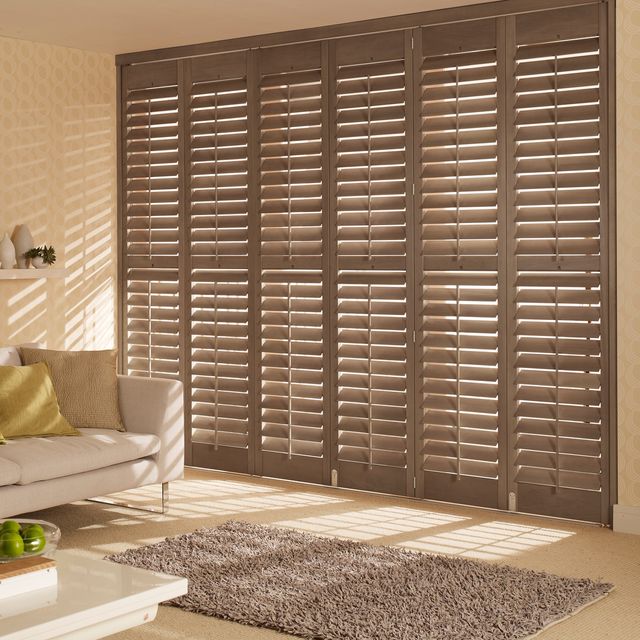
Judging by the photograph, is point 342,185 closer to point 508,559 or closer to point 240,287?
point 240,287

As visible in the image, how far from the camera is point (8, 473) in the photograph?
450 centimetres

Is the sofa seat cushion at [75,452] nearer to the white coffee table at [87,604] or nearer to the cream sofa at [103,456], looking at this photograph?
the cream sofa at [103,456]

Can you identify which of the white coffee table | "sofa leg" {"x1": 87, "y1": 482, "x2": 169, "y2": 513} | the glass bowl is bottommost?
"sofa leg" {"x1": 87, "y1": 482, "x2": 169, "y2": 513}

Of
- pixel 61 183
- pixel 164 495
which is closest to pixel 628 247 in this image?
pixel 164 495

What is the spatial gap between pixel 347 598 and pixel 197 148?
10.7 ft

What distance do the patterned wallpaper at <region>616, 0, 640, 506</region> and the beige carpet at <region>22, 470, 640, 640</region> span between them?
392mm

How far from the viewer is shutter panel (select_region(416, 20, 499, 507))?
5.27 metres

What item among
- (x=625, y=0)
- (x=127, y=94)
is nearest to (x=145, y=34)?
(x=127, y=94)

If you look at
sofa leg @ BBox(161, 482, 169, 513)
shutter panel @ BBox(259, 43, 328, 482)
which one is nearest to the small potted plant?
shutter panel @ BBox(259, 43, 328, 482)

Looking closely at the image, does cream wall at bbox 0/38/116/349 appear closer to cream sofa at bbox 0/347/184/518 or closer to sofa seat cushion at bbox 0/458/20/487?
cream sofa at bbox 0/347/184/518

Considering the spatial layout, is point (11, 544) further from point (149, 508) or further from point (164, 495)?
point (149, 508)

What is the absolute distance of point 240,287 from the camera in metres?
6.16

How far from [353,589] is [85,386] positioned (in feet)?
6.37

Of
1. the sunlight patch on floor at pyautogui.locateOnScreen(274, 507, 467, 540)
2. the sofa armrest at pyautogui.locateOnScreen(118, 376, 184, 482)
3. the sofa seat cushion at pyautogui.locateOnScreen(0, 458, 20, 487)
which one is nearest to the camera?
the sofa seat cushion at pyautogui.locateOnScreen(0, 458, 20, 487)
